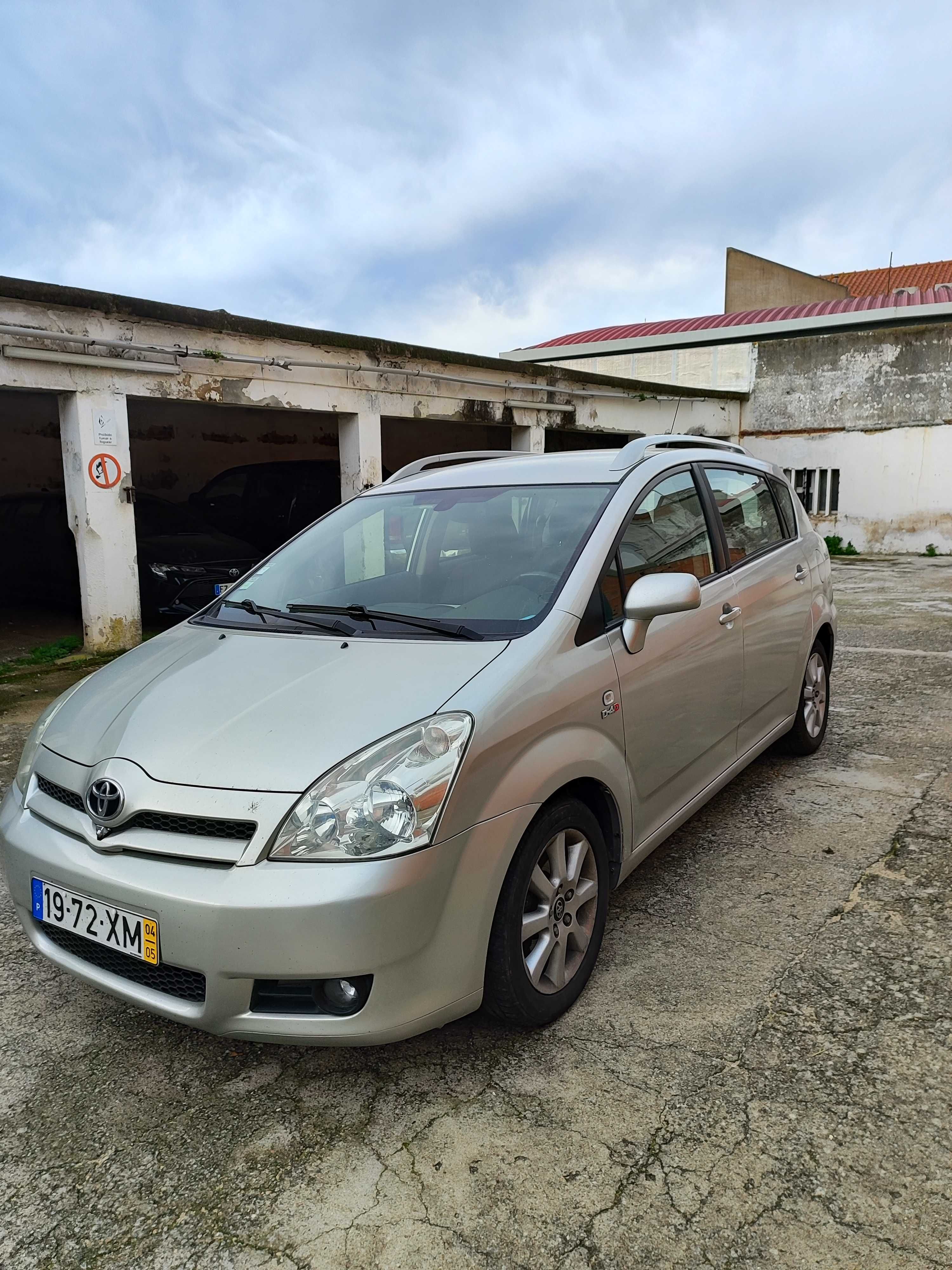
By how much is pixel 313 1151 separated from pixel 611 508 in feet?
6.58

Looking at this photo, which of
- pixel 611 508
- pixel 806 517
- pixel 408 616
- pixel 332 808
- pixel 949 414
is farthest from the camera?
pixel 949 414

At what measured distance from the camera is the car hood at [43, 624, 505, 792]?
6.92ft

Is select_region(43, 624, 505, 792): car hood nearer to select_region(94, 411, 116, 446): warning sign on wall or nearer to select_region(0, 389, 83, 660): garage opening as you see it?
select_region(94, 411, 116, 446): warning sign on wall

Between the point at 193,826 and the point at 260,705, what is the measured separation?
38 centimetres

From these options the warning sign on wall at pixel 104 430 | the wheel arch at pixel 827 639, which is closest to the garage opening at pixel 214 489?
the warning sign on wall at pixel 104 430

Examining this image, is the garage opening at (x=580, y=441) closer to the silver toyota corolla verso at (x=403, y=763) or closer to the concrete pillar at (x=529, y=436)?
the concrete pillar at (x=529, y=436)

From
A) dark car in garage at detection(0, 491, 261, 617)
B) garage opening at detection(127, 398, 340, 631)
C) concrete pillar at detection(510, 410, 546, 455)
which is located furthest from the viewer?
concrete pillar at detection(510, 410, 546, 455)

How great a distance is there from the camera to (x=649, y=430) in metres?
15.1

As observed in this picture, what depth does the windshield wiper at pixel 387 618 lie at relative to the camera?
2.54 metres

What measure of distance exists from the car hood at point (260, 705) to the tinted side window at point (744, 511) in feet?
5.32

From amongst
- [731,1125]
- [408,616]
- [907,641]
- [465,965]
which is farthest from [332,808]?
[907,641]

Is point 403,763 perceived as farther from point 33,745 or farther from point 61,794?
point 33,745

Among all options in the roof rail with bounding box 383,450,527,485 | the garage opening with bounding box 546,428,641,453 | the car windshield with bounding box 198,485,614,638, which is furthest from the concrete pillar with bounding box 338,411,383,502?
the garage opening with bounding box 546,428,641,453

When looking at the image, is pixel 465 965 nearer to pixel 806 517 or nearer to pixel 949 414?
pixel 806 517
